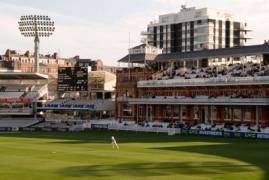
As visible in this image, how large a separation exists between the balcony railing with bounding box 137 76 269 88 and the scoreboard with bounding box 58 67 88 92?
10201mm

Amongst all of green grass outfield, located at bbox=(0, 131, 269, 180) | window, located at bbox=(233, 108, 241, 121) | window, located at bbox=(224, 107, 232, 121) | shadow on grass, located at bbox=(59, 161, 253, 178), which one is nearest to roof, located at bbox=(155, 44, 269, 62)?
window, located at bbox=(224, 107, 232, 121)

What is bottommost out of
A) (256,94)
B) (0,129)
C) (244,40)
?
(0,129)

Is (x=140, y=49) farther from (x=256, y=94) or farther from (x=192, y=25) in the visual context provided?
(x=192, y=25)

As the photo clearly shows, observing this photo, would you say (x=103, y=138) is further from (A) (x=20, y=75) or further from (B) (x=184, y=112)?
(A) (x=20, y=75)

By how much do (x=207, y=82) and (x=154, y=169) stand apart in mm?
48197

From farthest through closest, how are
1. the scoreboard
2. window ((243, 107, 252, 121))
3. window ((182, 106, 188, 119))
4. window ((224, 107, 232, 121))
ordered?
the scoreboard, window ((182, 106, 188, 119)), window ((224, 107, 232, 121)), window ((243, 107, 252, 121))

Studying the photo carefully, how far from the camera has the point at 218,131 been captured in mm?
70312

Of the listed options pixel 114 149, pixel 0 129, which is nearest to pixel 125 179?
pixel 114 149

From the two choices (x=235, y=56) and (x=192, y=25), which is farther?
(x=192, y=25)

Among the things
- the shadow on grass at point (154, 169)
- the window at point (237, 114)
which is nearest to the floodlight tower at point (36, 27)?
the window at point (237, 114)

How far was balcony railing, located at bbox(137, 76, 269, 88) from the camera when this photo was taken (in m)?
73.7

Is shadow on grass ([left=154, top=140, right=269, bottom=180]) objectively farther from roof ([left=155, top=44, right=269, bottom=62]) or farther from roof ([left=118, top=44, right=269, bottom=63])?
roof ([left=118, top=44, right=269, bottom=63])

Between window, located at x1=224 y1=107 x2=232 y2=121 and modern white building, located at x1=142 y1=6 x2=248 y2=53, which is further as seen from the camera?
modern white building, located at x1=142 y1=6 x2=248 y2=53

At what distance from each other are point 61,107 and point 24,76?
888 centimetres
